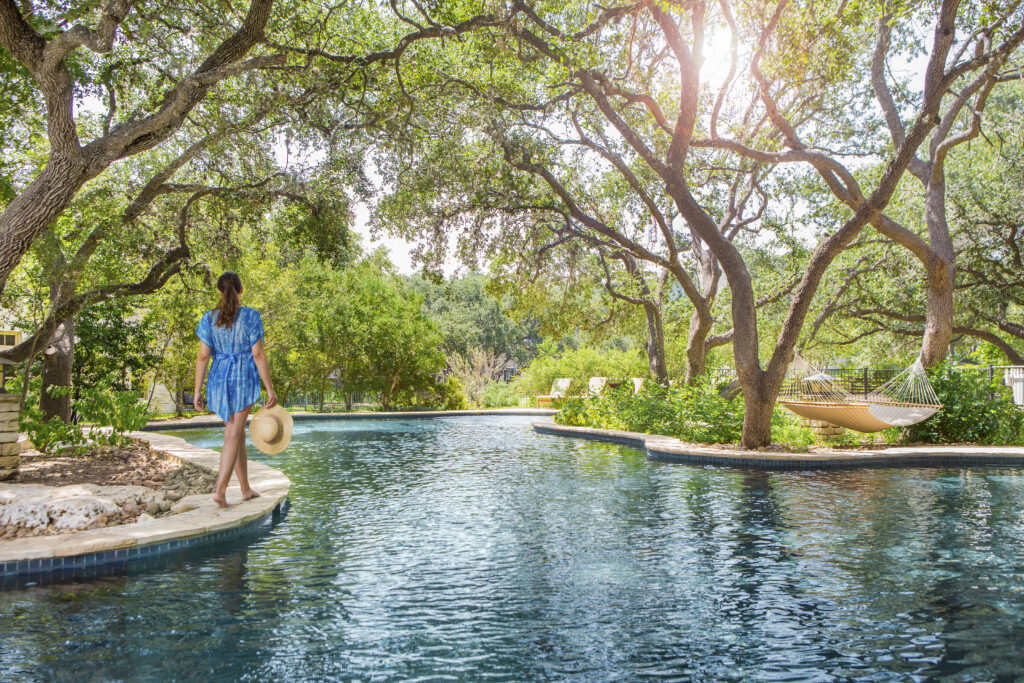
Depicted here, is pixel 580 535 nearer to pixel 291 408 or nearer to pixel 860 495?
pixel 860 495

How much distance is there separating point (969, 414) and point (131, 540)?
12.4 m

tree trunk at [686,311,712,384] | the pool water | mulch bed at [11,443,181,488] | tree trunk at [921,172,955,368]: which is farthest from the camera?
tree trunk at [686,311,712,384]

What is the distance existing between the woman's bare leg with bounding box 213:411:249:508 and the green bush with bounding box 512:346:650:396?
67.5 feet

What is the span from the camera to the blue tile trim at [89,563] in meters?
4.35

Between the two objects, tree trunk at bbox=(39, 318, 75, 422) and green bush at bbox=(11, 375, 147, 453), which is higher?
tree trunk at bbox=(39, 318, 75, 422)

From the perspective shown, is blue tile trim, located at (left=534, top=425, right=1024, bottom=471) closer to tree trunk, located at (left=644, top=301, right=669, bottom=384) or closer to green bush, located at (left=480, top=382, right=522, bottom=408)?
tree trunk, located at (left=644, top=301, right=669, bottom=384)

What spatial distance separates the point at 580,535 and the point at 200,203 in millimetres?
9491

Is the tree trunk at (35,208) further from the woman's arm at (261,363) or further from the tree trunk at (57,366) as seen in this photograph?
the tree trunk at (57,366)

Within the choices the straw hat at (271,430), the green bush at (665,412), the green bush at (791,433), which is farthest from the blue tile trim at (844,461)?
the straw hat at (271,430)

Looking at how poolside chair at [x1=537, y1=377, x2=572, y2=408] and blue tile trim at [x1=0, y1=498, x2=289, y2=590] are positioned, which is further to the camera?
poolside chair at [x1=537, y1=377, x2=572, y2=408]

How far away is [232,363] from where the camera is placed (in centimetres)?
580

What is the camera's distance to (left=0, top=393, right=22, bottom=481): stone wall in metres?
6.62

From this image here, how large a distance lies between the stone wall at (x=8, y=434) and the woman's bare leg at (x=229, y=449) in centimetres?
246

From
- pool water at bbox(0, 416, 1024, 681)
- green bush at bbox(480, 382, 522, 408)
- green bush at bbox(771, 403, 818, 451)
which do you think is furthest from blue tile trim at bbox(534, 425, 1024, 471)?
green bush at bbox(480, 382, 522, 408)
